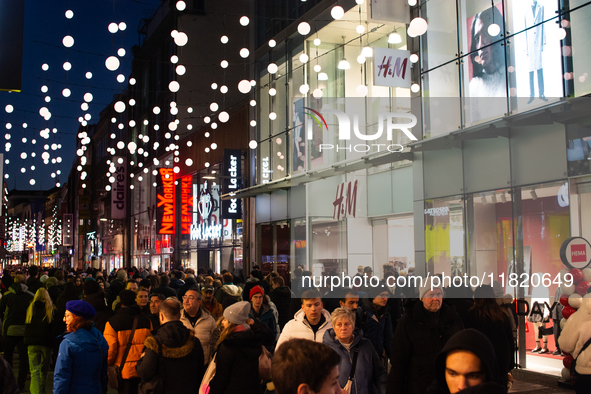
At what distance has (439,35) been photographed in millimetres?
16656

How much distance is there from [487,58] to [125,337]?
11.5 m

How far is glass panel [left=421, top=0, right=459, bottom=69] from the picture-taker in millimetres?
16141

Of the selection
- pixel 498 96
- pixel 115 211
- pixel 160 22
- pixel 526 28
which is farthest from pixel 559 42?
pixel 115 211

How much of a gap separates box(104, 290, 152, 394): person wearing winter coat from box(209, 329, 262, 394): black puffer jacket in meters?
2.05

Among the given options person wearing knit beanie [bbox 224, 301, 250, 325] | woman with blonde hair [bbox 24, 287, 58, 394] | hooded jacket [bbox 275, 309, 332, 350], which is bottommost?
woman with blonde hair [bbox 24, 287, 58, 394]

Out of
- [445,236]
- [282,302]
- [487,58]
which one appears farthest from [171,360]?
[487,58]

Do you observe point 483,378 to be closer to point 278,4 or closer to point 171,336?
point 171,336

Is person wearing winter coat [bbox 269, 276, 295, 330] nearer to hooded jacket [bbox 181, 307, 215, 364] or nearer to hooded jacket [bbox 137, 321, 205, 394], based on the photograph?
hooded jacket [bbox 181, 307, 215, 364]

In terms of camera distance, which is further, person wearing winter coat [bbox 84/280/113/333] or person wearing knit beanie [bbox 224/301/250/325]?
person wearing winter coat [bbox 84/280/113/333]

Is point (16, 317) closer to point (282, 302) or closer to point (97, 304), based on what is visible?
point (97, 304)

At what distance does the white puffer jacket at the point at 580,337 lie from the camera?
6.02 metres

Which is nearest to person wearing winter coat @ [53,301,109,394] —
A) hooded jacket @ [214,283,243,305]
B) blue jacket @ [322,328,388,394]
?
blue jacket @ [322,328,388,394]

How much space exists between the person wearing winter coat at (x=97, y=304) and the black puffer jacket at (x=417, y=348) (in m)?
5.06

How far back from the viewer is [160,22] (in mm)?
43688
